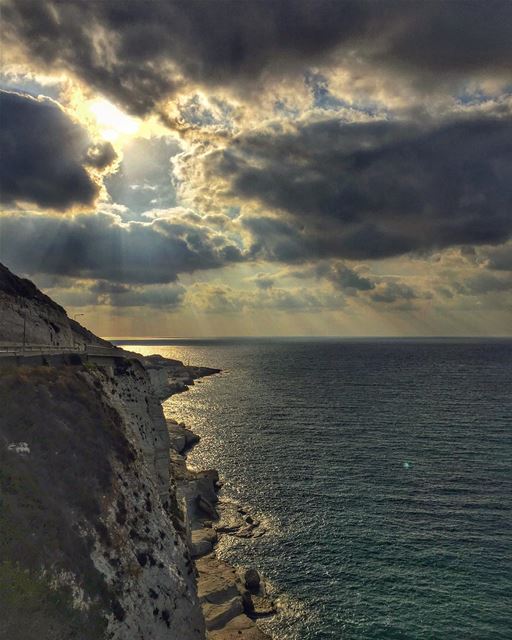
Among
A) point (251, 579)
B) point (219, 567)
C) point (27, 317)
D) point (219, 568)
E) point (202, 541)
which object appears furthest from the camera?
point (27, 317)

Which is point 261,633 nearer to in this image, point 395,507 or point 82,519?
point 82,519

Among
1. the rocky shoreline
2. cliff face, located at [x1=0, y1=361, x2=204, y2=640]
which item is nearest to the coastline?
the rocky shoreline

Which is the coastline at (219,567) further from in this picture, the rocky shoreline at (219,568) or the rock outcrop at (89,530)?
the rock outcrop at (89,530)

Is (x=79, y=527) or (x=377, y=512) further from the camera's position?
(x=377, y=512)

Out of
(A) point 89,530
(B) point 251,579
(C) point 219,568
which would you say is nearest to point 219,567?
(C) point 219,568

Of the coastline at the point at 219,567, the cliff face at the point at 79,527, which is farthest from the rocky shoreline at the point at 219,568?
the cliff face at the point at 79,527

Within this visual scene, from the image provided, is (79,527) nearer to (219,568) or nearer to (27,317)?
(219,568)

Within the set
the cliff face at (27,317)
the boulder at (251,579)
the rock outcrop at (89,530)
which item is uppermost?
the cliff face at (27,317)

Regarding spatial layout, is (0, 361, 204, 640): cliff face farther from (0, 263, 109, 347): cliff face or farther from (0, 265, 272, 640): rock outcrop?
(0, 263, 109, 347): cliff face
